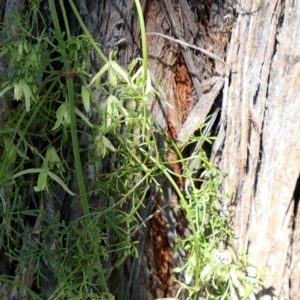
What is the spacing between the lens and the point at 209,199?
1312mm

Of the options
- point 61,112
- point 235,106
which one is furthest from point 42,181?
point 235,106

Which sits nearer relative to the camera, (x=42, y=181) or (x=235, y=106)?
(x=42, y=181)

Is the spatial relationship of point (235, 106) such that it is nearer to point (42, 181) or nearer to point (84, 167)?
point (84, 167)

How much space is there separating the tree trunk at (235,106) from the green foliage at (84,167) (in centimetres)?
5

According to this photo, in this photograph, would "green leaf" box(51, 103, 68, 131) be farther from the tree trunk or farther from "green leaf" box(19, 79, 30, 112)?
the tree trunk

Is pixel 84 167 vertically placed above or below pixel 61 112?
below

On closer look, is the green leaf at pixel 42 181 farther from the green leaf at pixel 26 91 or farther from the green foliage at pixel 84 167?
the green leaf at pixel 26 91

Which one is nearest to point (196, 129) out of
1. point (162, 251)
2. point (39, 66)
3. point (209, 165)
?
point (209, 165)

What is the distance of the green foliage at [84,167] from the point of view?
3.62 ft

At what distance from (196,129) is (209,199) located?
163 mm

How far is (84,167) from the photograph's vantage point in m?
1.27

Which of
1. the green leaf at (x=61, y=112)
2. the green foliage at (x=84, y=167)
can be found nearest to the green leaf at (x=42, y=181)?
the green foliage at (x=84, y=167)

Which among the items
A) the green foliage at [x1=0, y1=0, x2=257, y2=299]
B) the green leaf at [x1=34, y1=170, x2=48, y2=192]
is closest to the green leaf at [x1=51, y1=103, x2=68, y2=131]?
the green foliage at [x1=0, y1=0, x2=257, y2=299]

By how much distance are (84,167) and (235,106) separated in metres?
0.37
